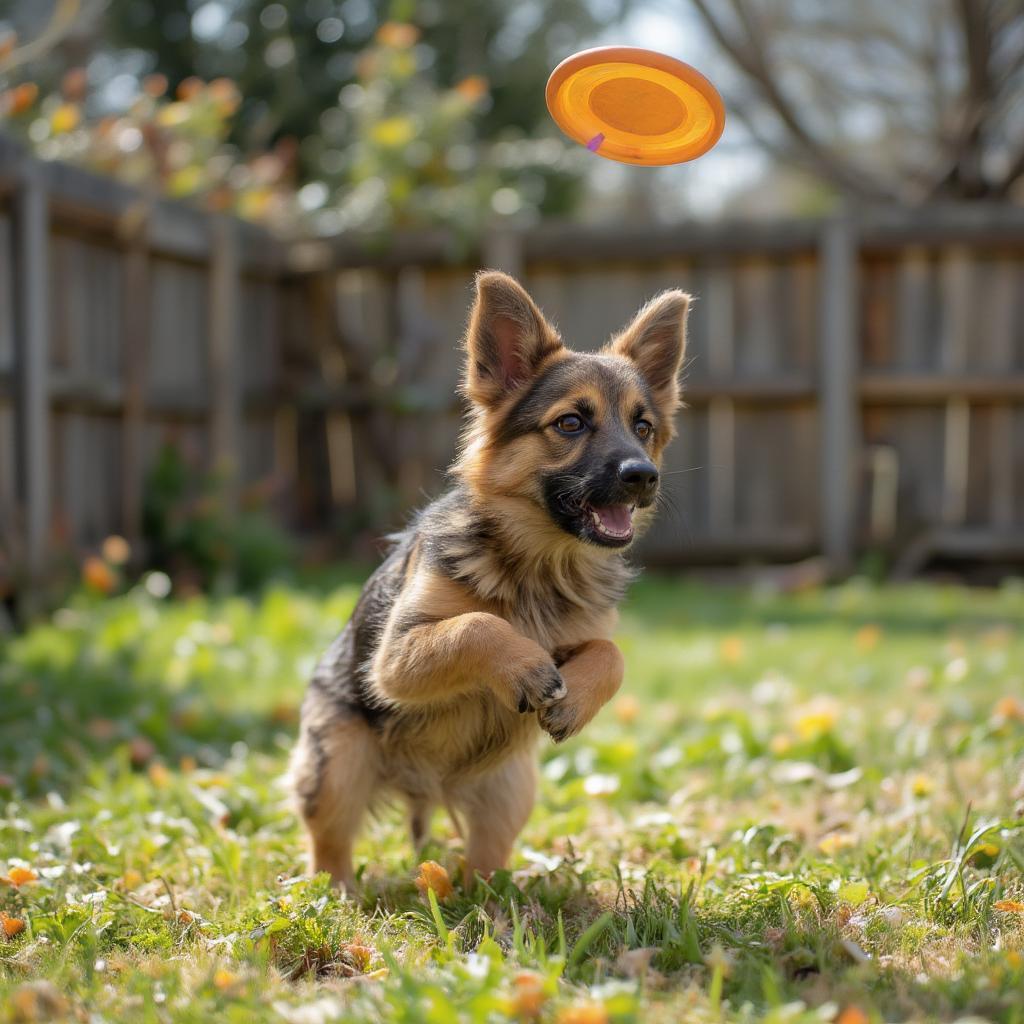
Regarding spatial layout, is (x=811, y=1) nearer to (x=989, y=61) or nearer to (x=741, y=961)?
(x=989, y=61)

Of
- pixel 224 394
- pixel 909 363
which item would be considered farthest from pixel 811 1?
pixel 224 394

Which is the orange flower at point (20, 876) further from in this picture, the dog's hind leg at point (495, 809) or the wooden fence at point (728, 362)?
the wooden fence at point (728, 362)

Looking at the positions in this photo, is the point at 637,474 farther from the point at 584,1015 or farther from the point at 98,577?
the point at 98,577

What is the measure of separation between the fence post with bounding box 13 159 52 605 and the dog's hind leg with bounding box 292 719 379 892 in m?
4.24

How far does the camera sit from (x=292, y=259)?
10.9m

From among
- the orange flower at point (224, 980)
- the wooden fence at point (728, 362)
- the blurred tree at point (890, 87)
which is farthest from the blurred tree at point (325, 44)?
the orange flower at point (224, 980)

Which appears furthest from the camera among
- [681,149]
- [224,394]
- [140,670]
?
[224,394]

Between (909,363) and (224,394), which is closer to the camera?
(224,394)

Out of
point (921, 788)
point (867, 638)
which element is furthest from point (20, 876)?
point (867, 638)

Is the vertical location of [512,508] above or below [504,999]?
above

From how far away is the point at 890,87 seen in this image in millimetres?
15117

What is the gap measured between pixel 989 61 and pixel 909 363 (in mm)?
3896

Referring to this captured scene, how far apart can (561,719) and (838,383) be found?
773 cm

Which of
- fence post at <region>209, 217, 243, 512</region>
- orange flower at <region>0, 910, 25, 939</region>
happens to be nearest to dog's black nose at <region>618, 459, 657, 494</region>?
orange flower at <region>0, 910, 25, 939</region>
